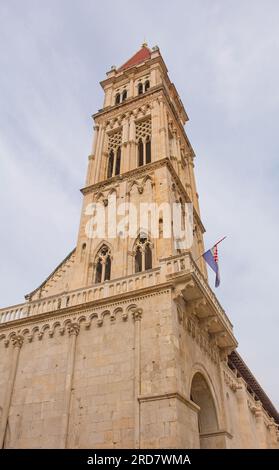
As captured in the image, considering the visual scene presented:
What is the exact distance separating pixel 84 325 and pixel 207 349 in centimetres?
582

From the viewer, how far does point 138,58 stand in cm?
3938

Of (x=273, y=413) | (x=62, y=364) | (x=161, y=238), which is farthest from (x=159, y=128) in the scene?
(x=273, y=413)

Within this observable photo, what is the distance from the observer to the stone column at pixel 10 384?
15406 mm

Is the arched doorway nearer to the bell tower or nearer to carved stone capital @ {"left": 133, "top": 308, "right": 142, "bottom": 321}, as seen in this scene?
carved stone capital @ {"left": 133, "top": 308, "right": 142, "bottom": 321}

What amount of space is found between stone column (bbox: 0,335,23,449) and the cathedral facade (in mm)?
44

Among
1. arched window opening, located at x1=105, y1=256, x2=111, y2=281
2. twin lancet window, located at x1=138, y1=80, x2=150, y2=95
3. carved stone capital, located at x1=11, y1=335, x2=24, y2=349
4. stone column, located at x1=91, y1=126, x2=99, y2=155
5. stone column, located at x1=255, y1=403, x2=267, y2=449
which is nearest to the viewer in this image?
carved stone capital, located at x1=11, y1=335, x2=24, y2=349

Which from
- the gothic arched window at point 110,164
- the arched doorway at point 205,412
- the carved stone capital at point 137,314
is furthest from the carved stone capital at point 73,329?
the gothic arched window at point 110,164

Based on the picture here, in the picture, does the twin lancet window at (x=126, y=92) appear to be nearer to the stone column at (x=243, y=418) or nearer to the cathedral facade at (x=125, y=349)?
the cathedral facade at (x=125, y=349)

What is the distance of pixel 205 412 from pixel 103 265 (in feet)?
28.7

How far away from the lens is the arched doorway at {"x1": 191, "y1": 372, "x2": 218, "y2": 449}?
17375 millimetres

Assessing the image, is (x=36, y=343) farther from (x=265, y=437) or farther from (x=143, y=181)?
(x=265, y=437)

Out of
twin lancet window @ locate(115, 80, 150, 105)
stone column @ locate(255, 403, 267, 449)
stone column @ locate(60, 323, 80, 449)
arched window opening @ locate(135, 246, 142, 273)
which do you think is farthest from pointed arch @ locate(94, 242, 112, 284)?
twin lancet window @ locate(115, 80, 150, 105)

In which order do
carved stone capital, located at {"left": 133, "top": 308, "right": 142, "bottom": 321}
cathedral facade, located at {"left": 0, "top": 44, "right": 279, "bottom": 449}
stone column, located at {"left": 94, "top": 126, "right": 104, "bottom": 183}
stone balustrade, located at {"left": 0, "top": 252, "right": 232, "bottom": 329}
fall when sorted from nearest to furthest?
cathedral facade, located at {"left": 0, "top": 44, "right": 279, "bottom": 449}, carved stone capital, located at {"left": 133, "top": 308, "right": 142, "bottom": 321}, stone balustrade, located at {"left": 0, "top": 252, "right": 232, "bottom": 329}, stone column, located at {"left": 94, "top": 126, "right": 104, "bottom": 183}

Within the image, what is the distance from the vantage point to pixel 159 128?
27.3m
